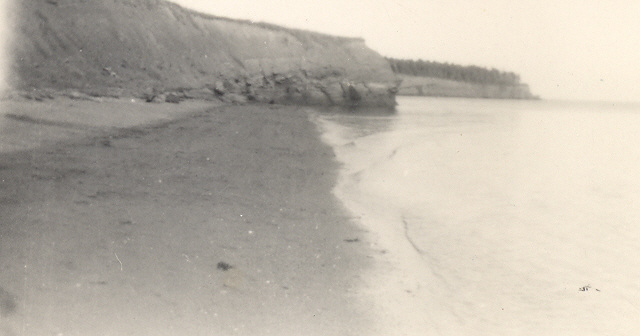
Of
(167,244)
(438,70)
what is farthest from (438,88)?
(167,244)

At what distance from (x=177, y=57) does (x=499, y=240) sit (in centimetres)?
2124

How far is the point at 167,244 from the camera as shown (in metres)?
3.39

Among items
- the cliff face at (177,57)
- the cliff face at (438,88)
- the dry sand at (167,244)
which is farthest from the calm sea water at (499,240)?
the cliff face at (438,88)

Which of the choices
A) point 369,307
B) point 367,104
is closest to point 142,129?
point 369,307

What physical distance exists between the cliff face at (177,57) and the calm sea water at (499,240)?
31.7ft

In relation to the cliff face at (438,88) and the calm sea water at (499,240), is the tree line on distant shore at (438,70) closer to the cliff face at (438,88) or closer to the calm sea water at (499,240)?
the cliff face at (438,88)

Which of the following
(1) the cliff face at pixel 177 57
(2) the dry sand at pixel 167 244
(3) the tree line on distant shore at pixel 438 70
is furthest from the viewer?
(3) the tree line on distant shore at pixel 438 70

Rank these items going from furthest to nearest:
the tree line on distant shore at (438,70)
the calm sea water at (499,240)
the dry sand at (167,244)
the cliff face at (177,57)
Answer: the tree line on distant shore at (438,70)
the cliff face at (177,57)
the calm sea water at (499,240)
the dry sand at (167,244)

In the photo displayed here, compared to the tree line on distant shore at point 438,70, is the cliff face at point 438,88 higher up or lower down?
lower down

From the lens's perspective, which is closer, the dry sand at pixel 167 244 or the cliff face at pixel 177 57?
the dry sand at pixel 167 244

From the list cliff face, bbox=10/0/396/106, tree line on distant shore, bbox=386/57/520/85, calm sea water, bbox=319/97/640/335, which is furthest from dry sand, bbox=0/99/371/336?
tree line on distant shore, bbox=386/57/520/85

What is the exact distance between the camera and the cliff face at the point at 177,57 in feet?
49.8

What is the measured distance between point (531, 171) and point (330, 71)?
21556 millimetres

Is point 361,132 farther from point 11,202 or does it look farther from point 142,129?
point 11,202
